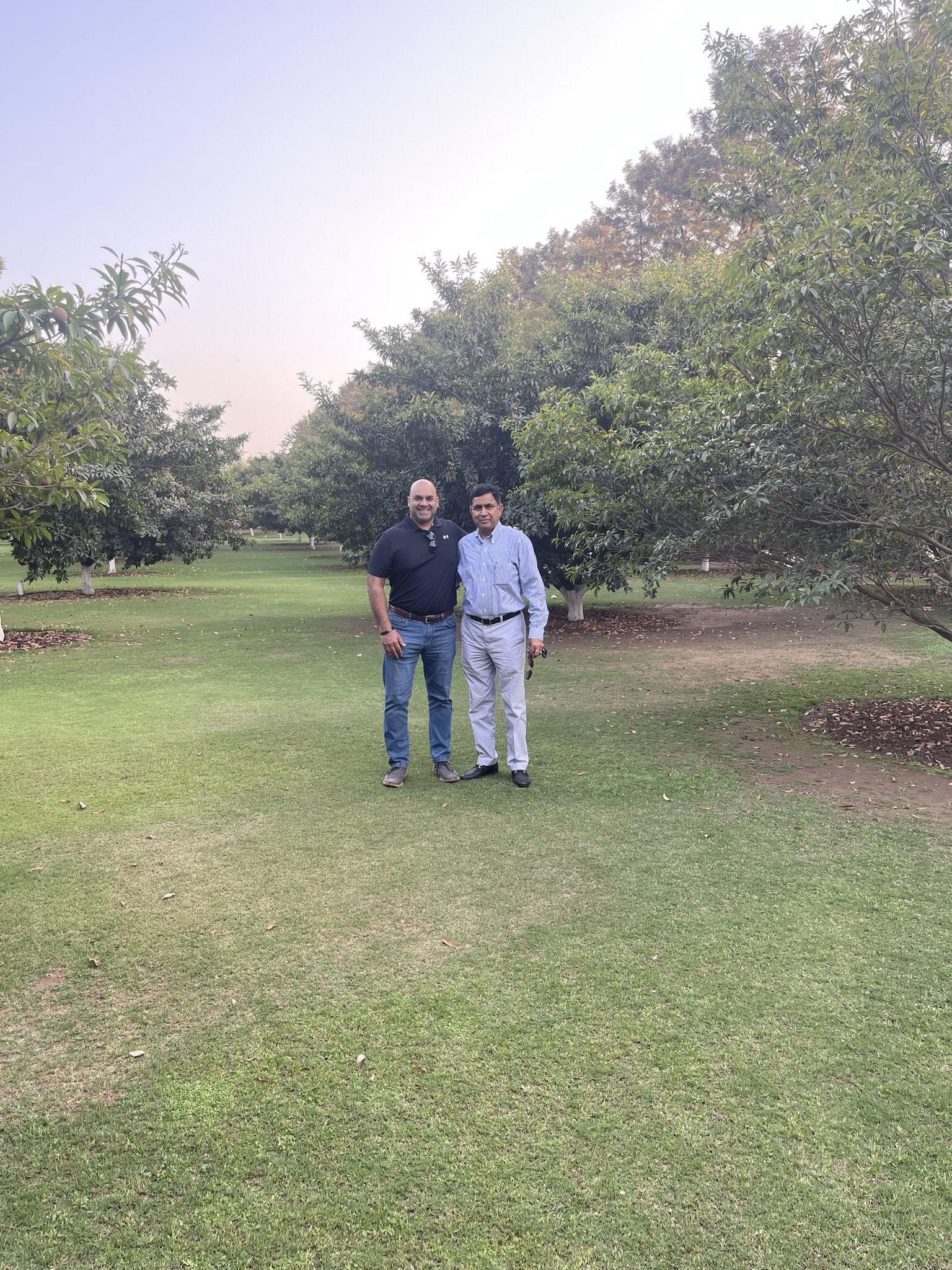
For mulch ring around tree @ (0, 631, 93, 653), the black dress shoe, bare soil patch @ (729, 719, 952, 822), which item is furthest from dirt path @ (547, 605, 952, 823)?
mulch ring around tree @ (0, 631, 93, 653)

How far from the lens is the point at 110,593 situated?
75.7 feet

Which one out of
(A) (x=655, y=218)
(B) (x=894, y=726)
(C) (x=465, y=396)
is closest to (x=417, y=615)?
(B) (x=894, y=726)

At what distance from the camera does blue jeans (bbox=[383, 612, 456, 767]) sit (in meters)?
6.02

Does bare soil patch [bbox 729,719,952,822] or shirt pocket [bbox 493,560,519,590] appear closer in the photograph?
bare soil patch [bbox 729,719,952,822]

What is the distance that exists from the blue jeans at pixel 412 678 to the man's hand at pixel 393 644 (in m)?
0.06

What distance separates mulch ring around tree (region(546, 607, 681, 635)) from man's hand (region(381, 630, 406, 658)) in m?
8.88

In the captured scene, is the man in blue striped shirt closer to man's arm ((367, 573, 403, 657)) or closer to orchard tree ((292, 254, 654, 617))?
man's arm ((367, 573, 403, 657))

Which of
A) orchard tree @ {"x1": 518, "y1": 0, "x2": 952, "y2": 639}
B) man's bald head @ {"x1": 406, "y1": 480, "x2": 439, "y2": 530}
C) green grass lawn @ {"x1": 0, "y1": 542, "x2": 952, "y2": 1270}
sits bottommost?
green grass lawn @ {"x1": 0, "y1": 542, "x2": 952, "y2": 1270}

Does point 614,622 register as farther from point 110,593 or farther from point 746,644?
point 110,593

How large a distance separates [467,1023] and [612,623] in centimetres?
1320

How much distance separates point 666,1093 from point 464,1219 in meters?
0.82

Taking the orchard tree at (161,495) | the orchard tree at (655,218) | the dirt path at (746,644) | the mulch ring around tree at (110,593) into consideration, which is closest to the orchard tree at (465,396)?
the dirt path at (746,644)

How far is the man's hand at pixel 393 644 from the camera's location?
18.9 ft

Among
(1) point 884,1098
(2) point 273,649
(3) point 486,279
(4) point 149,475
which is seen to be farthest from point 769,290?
(4) point 149,475
